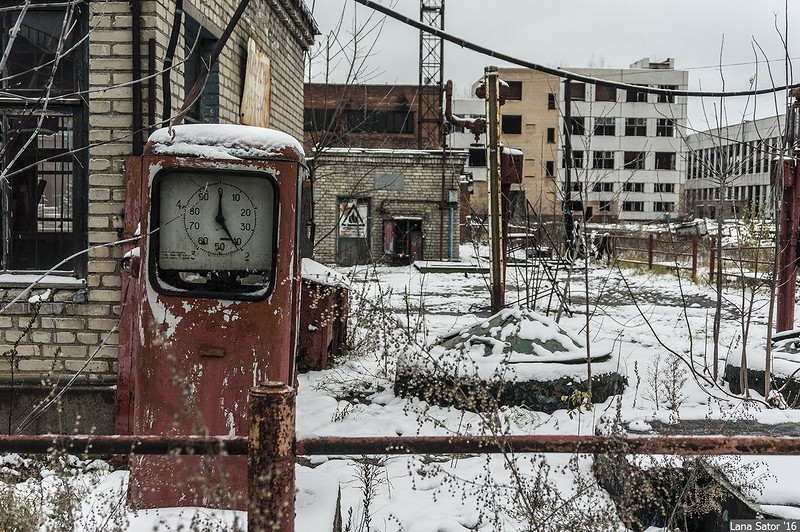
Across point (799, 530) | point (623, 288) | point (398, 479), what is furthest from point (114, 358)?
point (623, 288)

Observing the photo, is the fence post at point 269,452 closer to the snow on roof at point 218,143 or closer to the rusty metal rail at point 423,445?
the rusty metal rail at point 423,445

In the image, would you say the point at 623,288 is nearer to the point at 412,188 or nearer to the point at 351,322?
the point at 412,188

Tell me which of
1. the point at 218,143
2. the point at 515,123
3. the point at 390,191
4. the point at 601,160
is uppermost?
the point at 515,123

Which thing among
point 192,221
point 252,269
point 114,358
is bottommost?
point 114,358

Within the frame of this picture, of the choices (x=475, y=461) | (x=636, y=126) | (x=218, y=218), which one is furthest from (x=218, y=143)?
(x=636, y=126)

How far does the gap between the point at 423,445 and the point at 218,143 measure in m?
1.99

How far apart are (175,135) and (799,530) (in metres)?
3.45

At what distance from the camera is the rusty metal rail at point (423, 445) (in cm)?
182

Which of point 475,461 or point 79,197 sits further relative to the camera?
point 79,197

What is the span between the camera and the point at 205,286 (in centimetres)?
334

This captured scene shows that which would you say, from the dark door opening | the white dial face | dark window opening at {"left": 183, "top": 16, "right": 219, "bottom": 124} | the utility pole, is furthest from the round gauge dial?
the dark door opening

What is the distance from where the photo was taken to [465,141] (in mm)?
44250

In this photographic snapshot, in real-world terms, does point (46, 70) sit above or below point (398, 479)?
above

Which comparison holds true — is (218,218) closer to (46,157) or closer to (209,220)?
(209,220)
